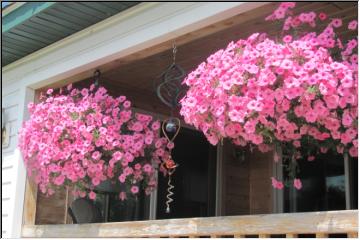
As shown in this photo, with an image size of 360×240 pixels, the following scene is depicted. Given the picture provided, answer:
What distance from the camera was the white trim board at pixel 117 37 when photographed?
10.7 feet

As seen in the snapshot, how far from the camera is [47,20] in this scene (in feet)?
12.8

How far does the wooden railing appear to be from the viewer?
238 centimetres

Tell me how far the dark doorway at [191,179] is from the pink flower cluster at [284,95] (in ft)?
8.65

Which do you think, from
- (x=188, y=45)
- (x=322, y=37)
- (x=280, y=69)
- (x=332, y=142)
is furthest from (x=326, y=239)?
(x=188, y=45)

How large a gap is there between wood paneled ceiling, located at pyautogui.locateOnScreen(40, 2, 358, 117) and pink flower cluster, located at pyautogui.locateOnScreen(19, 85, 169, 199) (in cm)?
42

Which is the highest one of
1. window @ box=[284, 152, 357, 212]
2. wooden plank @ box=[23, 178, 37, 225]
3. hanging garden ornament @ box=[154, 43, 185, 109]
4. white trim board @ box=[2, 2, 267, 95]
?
white trim board @ box=[2, 2, 267, 95]

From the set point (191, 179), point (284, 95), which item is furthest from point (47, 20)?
point (191, 179)

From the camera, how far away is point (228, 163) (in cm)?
595

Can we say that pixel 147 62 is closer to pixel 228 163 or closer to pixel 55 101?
pixel 55 101

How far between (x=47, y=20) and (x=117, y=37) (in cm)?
53

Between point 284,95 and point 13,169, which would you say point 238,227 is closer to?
point 284,95

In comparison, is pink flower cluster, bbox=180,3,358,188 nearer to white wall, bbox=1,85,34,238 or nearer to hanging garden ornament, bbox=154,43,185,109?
hanging garden ornament, bbox=154,43,185,109

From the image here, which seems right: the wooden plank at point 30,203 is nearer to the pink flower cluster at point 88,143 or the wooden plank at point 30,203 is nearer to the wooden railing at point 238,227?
the pink flower cluster at point 88,143

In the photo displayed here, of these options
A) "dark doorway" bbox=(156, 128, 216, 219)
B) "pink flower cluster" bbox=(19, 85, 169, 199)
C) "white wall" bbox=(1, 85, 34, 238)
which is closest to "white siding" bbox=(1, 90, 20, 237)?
"white wall" bbox=(1, 85, 34, 238)
